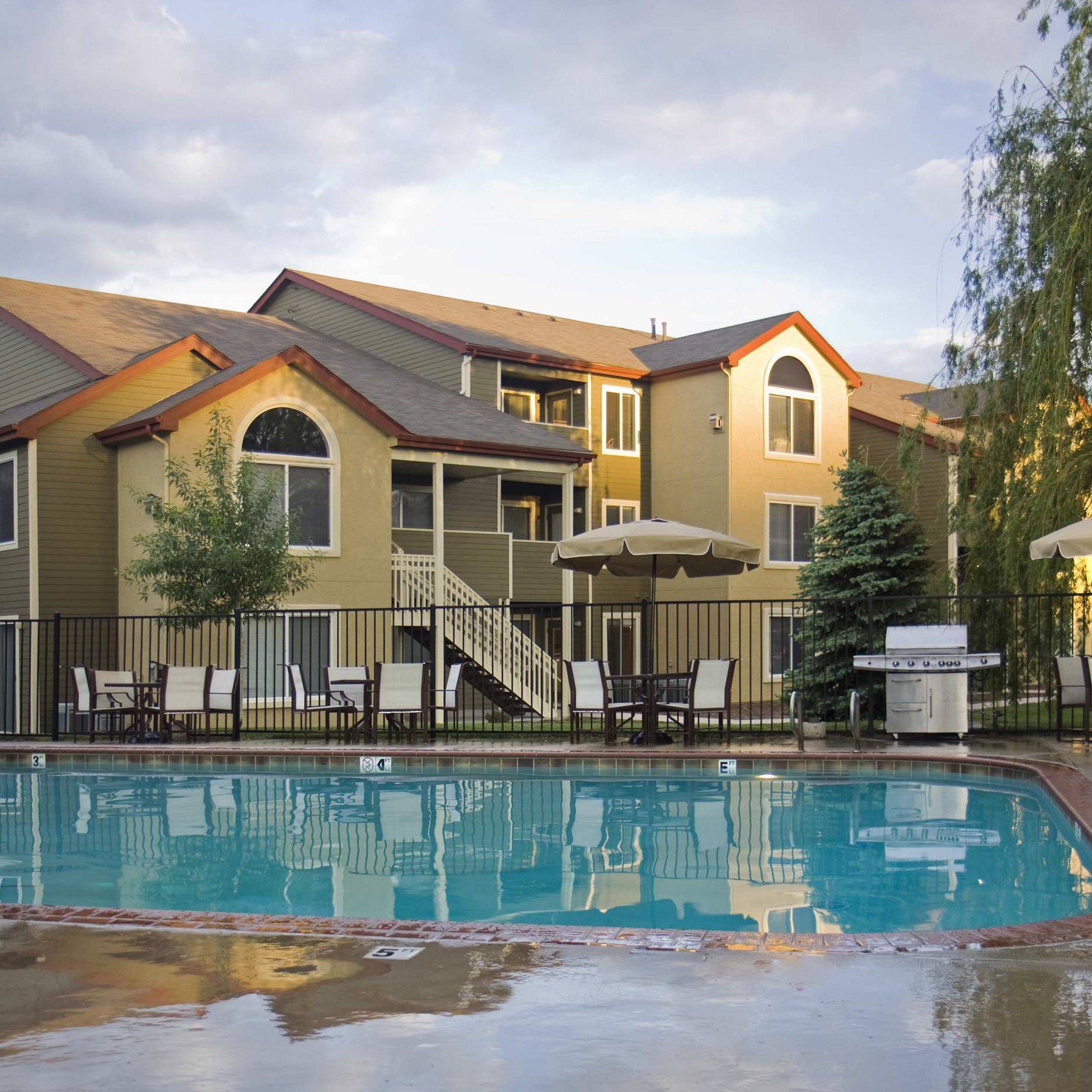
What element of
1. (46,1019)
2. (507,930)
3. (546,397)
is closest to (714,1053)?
(507,930)

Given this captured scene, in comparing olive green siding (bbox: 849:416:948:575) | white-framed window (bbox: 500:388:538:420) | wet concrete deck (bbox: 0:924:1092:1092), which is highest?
white-framed window (bbox: 500:388:538:420)

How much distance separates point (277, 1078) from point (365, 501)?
57.7 feet

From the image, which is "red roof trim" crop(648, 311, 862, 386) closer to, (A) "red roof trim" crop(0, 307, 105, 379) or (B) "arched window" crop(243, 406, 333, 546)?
(B) "arched window" crop(243, 406, 333, 546)

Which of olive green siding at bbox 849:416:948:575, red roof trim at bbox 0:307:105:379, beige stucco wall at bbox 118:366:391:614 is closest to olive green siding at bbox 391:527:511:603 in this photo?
beige stucco wall at bbox 118:366:391:614

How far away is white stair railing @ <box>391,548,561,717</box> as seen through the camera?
850 inches

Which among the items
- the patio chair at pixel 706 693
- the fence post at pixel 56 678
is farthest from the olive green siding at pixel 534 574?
the patio chair at pixel 706 693

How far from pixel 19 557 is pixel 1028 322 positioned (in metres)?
14.8

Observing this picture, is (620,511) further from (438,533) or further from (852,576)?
(852,576)

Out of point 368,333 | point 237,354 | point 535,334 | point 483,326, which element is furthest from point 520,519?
point 237,354

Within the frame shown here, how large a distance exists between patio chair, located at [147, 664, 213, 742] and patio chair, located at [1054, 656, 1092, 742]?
31.7ft

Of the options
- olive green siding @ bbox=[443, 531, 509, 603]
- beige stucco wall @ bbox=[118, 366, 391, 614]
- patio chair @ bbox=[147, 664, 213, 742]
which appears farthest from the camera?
A: olive green siding @ bbox=[443, 531, 509, 603]

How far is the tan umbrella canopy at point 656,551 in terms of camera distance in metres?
14.5

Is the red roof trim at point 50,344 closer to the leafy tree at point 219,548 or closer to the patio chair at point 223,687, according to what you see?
the leafy tree at point 219,548

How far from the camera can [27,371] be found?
71.2 feet
